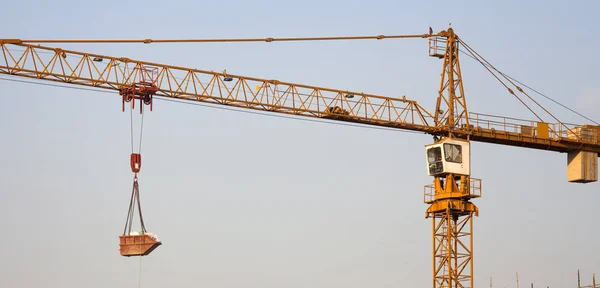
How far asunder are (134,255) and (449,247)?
2854cm

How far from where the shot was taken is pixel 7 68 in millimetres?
92875

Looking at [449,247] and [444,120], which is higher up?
[444,120]

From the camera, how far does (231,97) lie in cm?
→ 9862

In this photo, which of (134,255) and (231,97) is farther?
(231,97)

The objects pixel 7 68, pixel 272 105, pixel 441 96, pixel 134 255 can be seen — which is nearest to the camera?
pixel 134 255

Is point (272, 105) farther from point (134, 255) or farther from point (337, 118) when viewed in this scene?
point (134, 255)

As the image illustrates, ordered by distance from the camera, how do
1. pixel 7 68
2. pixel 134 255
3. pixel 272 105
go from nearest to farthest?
pixel 134 255
pixel 7 68
pixel 272 105

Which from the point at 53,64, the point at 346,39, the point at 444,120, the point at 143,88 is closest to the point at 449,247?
the point at 444,120

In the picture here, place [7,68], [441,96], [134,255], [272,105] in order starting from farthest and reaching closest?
[441,96]
[272,105]
[7,68]
[134,255]

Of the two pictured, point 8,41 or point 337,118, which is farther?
point 337,118

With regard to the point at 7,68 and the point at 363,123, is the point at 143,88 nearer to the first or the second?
the point at 7,68

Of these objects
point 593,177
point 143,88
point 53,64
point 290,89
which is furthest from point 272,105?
point 593,177

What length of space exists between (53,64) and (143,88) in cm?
669

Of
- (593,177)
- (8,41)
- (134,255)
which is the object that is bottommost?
(134,255)
